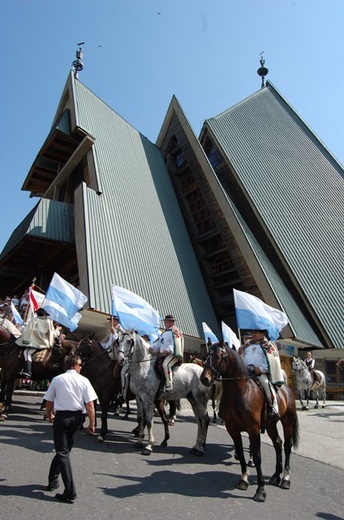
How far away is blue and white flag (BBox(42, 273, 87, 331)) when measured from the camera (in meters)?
11.1

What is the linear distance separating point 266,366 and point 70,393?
341 cm

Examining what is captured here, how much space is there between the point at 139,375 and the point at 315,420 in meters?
8.52

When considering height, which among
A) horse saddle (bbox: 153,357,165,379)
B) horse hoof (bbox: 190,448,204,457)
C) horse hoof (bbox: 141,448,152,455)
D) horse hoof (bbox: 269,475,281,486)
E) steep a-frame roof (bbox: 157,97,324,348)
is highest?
steep a-frame roof (bbox: 157,97,324,348)

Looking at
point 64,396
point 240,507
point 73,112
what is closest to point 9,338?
point 64,396

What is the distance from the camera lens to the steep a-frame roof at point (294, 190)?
73.6 ft

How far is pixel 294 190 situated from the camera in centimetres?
2778

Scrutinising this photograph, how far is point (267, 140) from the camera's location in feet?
105

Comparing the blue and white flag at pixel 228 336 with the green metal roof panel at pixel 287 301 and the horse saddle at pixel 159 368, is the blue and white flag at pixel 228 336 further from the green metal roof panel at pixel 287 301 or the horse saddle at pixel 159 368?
the green metal roof panel at pixel 287 301

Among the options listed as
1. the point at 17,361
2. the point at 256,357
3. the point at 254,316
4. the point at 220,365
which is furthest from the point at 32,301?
the point at 256,357

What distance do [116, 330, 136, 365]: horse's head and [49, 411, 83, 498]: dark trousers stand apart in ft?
10.4

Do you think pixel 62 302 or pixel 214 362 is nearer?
pixel 214 362

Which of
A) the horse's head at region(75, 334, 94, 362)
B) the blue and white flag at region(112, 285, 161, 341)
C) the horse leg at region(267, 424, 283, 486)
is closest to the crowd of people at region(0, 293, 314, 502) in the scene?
the horse leg at region(267, 424, 283, 486)

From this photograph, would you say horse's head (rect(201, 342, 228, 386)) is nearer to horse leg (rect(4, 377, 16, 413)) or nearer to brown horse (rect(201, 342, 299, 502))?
brown horse (rect(201, 342, 299, 502))

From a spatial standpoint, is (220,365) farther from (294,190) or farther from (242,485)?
(294,190)
